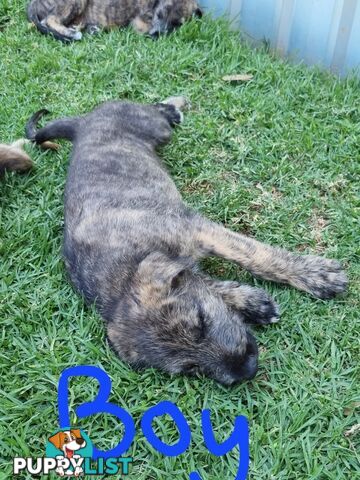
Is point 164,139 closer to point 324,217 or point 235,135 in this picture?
point 235,135

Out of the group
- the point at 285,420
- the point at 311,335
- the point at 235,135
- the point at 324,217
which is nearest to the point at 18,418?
the point at 285,420

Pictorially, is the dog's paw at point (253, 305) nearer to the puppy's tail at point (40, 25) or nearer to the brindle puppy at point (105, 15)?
the brindle puppy at point (105, 15)

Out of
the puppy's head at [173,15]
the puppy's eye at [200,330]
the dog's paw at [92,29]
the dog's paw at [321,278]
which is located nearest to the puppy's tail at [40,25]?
the dog's paw at [92,29]

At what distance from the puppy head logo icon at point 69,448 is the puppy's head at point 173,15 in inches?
186

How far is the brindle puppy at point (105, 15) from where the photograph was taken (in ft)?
22.1

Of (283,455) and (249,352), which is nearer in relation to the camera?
(283,455)

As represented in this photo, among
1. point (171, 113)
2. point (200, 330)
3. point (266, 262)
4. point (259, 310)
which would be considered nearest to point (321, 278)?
point (266, 262)

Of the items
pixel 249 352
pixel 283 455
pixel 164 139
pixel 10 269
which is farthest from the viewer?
pixel 164 139

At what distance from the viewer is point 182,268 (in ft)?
11.5

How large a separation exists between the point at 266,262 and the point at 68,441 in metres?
1.63

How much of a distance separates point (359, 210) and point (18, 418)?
8.88 feet

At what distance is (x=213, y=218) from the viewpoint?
14.8ft

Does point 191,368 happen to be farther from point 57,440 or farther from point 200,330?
point 57,440

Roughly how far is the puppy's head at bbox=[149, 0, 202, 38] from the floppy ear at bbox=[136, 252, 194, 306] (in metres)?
3.88
